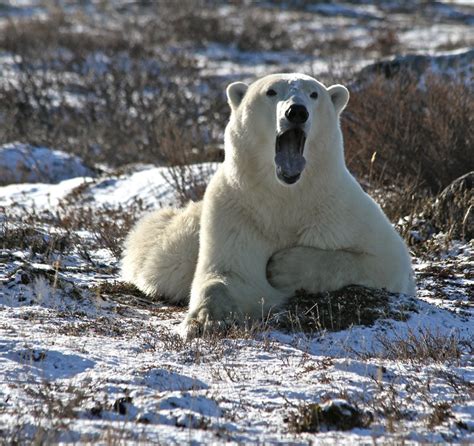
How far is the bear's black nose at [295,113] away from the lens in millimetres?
3750

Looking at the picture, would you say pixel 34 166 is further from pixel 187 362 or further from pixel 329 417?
pixel 329 417

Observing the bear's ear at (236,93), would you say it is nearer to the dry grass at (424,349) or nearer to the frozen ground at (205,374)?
the frozen ground at (205,374)

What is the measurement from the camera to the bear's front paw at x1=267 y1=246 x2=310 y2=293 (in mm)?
3955

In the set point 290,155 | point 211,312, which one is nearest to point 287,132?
point 290,155

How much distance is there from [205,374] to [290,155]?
1398 mm

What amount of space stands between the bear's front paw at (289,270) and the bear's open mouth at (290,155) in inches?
15.0

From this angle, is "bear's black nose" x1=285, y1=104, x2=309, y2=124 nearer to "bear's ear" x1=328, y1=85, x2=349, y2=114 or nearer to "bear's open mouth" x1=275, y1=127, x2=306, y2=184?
"bear's open mouth" x1=275, y1=127, x2=306, y2=184

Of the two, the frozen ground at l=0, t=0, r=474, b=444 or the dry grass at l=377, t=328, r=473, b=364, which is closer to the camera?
the frozen ground at l=0, t=0, r=474, b=444

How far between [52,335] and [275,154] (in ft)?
4.42

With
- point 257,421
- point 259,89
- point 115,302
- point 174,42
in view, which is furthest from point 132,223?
point 174,42

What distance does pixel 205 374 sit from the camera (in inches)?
114

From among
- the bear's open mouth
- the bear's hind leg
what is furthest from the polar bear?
the bear's hind leg

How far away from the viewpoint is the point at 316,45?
19.4 metres

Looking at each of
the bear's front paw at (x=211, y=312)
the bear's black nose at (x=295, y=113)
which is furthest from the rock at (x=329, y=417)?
the bear's black nose at (x=295, y=113)
